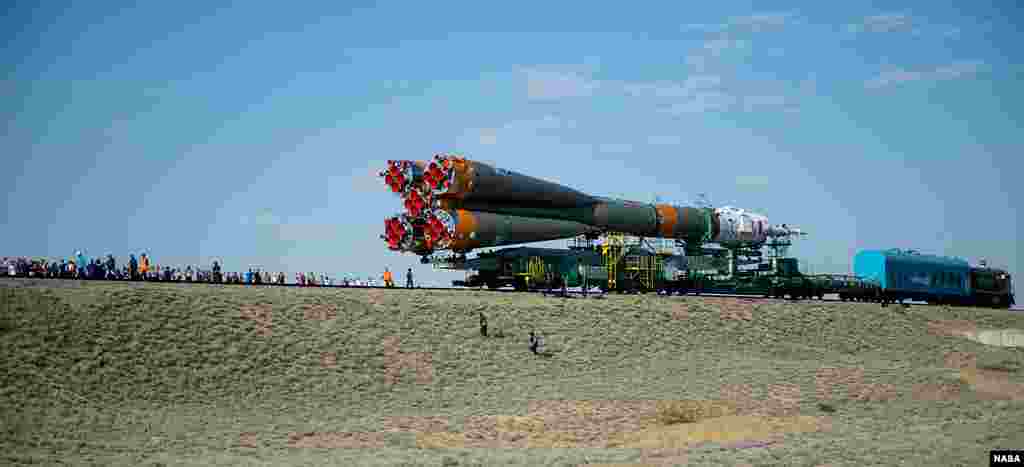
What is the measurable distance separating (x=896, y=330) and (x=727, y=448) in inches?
1046

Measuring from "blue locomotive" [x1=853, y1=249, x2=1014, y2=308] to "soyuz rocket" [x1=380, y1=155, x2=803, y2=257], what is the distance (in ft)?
59.4

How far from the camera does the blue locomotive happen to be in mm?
57500

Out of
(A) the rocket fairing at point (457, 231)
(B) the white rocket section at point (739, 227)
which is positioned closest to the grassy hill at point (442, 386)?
(A) the rocket fairing at point (457, 231)

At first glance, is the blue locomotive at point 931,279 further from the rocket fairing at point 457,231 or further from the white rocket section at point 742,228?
the rocket fairing at point 457,231

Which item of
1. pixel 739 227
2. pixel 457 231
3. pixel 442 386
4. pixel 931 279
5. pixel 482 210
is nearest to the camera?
pixel 442 386

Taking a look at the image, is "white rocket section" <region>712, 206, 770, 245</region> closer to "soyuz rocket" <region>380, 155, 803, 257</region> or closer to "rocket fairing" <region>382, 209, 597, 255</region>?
"soyuz rocket" <region>380, 155, 803, 257</region>

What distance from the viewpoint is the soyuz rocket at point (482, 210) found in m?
39.9

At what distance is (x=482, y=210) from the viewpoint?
41375mm

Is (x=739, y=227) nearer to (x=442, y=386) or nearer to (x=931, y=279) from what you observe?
(x=931, y=279)

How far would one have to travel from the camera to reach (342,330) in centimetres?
3269

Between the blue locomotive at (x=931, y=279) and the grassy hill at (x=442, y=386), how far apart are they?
52.9 ft

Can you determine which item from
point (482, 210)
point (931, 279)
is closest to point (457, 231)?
point (482, 210)

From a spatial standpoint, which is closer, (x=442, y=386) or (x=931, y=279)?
(x=442, y=386)

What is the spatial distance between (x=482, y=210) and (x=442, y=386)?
12745mm
